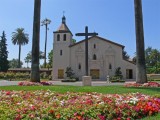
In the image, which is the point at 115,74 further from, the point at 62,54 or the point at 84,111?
the point at 84,111

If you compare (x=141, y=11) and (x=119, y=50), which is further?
(x=119, y=50)

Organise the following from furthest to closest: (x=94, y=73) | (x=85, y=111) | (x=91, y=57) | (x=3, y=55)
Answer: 1. (x=3, y=55)
2. (x=91, y=57)
3. (x=94, y=73)
4. (x=85, y=111)

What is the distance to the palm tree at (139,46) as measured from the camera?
19203mm

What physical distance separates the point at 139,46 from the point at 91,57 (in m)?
33.0

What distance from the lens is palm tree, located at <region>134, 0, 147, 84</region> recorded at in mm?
19203

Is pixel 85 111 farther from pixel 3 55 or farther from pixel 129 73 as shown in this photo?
pixel 3 55

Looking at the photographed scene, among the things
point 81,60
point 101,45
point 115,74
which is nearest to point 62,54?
point 81,60

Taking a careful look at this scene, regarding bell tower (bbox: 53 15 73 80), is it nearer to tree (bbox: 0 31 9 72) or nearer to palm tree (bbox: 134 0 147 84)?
tree (bbox: 0 31 9 72)

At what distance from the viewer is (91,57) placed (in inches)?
2060

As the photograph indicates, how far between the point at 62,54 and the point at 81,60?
4.07 meters

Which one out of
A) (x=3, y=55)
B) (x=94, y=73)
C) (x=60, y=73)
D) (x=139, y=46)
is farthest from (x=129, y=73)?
(x=3, y=55)

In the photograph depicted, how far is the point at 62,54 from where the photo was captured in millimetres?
52750

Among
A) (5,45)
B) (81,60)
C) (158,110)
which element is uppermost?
(5,45)

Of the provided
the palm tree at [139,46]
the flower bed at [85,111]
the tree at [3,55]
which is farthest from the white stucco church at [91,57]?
the flower bed at [85,111]
